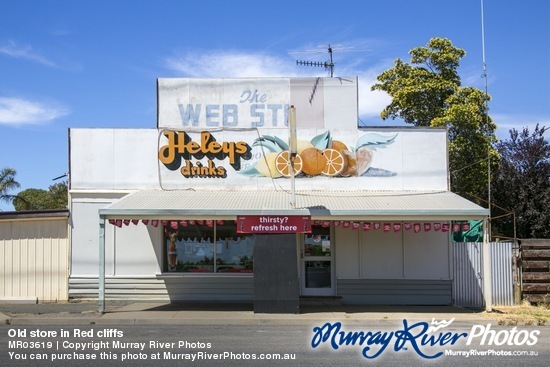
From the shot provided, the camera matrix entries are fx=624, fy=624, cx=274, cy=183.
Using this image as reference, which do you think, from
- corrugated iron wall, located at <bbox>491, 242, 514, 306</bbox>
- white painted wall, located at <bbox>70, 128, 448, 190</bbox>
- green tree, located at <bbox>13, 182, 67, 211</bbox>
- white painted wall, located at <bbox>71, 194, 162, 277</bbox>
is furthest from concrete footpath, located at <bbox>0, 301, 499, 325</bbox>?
green tree, located at <bbox>13, 182, 67, 211</bbox>

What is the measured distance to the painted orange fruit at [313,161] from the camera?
59.1 ft

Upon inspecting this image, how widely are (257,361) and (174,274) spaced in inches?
340

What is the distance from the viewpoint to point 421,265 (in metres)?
17.7

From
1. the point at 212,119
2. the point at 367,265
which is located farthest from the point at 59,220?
the point at 367,265

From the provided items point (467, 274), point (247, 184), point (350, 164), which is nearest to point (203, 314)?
point (247, 184)

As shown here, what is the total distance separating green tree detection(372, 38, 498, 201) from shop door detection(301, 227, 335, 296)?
12.0 m

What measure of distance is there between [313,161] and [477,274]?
555 cm

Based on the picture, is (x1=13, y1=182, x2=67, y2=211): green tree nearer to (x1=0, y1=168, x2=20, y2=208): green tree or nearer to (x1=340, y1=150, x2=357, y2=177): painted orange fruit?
(x1=0, y1=168, x2=20, y2=208): green tree

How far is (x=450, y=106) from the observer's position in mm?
28484

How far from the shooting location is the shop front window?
17.8 m

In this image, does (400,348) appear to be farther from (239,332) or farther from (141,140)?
(141,140)

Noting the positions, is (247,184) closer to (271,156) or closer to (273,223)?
(271,156)

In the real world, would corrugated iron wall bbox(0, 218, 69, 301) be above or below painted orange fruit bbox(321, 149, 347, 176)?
below

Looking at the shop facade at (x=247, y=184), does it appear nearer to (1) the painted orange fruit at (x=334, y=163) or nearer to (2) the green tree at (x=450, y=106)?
(1) the painted orange fruit at (x=334, y=163)
